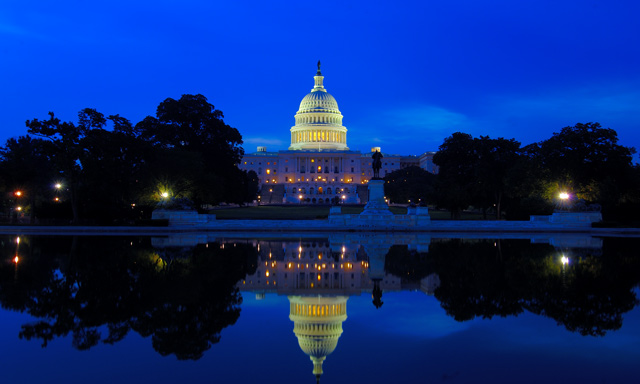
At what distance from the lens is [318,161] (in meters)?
160

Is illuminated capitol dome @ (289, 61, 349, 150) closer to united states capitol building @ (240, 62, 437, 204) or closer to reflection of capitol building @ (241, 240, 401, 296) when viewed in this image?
united states capitol building @ (240, 62, 437, 204)

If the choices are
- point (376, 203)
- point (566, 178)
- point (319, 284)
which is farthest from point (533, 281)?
point (566, 178)

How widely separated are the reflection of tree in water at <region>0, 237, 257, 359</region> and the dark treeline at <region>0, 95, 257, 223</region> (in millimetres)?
20326

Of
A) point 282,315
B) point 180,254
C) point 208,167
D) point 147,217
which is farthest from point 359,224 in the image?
point 282,315

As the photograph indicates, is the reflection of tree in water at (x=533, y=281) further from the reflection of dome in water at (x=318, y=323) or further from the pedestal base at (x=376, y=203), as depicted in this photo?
the pedestal base at (x=376, y=203)

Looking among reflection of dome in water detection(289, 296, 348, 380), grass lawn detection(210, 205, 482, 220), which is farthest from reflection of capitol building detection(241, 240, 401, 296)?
grass lawn detection(210, 205, 482, 220)

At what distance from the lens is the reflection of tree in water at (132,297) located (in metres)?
9.30

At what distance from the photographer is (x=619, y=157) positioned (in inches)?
1697

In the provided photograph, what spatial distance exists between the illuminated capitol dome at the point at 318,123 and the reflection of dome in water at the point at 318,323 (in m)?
152

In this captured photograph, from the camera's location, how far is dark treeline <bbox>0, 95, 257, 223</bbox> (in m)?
39.3

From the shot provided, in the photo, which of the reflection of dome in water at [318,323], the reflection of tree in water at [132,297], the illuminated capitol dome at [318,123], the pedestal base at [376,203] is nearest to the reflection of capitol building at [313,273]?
the reflection of tree in water at [132,297]

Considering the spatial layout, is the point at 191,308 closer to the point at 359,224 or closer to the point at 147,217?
the point at 359,224

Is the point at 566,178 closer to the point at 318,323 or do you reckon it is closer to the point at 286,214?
the point at 286,214

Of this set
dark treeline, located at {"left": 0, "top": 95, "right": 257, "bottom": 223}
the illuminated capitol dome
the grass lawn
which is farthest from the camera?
the illuminated capitol dome
